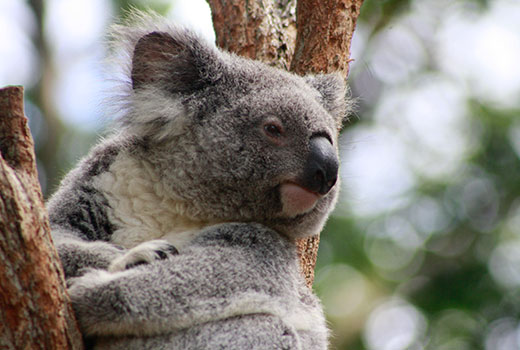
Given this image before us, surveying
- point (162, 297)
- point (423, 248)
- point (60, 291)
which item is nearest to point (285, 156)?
point (162, 297)

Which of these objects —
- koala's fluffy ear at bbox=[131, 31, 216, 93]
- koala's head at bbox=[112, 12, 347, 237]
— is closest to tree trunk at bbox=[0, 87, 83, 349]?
koala's head at bbox=[112, 12, 347, 237]

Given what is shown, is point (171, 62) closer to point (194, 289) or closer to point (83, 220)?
point (83, 220)

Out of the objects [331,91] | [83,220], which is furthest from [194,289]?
[331,91]

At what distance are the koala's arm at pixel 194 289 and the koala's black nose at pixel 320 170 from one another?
37cm

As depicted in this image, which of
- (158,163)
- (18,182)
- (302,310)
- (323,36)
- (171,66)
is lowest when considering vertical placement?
(302,310)

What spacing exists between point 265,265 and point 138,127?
3.40 feet

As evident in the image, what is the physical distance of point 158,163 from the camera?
3.07 meters

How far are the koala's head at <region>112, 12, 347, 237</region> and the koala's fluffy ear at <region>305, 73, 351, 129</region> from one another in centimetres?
34

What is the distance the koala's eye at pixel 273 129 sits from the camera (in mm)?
2992

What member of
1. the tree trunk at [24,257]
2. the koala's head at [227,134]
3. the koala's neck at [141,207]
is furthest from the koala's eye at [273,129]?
the tree trunk at [24,257]

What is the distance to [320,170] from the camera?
2.89 metres

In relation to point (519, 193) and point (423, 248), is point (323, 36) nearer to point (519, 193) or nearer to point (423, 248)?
point (423, 248)

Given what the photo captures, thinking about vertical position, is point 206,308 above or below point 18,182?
below

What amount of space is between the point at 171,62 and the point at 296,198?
1.00m
